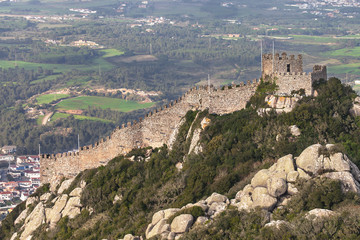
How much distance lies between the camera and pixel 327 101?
124ft

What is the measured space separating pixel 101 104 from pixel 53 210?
10342 cm

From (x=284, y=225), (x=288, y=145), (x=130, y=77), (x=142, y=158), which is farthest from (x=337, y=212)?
(x=130, y=77)

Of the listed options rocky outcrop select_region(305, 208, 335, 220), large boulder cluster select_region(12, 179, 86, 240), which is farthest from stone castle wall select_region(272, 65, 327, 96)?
large boulder cluster select_region(12, 179, 86, 240)

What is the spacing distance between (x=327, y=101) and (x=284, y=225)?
49.1 feet

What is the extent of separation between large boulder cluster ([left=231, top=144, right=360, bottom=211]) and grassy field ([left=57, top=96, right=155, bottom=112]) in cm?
11240

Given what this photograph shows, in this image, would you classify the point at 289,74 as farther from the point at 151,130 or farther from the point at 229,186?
the point at 151,130

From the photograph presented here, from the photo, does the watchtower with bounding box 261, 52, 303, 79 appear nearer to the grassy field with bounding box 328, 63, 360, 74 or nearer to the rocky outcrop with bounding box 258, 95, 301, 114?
the rocky outcrop with bounding box 258, 95, 301, 114

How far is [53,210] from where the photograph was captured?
44.0 meters

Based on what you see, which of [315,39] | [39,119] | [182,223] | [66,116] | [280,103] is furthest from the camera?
[315,39]

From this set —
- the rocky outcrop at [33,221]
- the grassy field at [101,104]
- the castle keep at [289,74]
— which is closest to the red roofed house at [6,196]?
the rocky outcrop at [33,221]

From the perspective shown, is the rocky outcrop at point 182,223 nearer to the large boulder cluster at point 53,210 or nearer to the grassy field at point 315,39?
the large boulder cluster at point 53,210

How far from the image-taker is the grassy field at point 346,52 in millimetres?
145500

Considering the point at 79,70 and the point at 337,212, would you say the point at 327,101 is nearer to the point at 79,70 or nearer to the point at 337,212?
the point at 337,212

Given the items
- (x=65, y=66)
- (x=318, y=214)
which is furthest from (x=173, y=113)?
(x=65, y=66)
